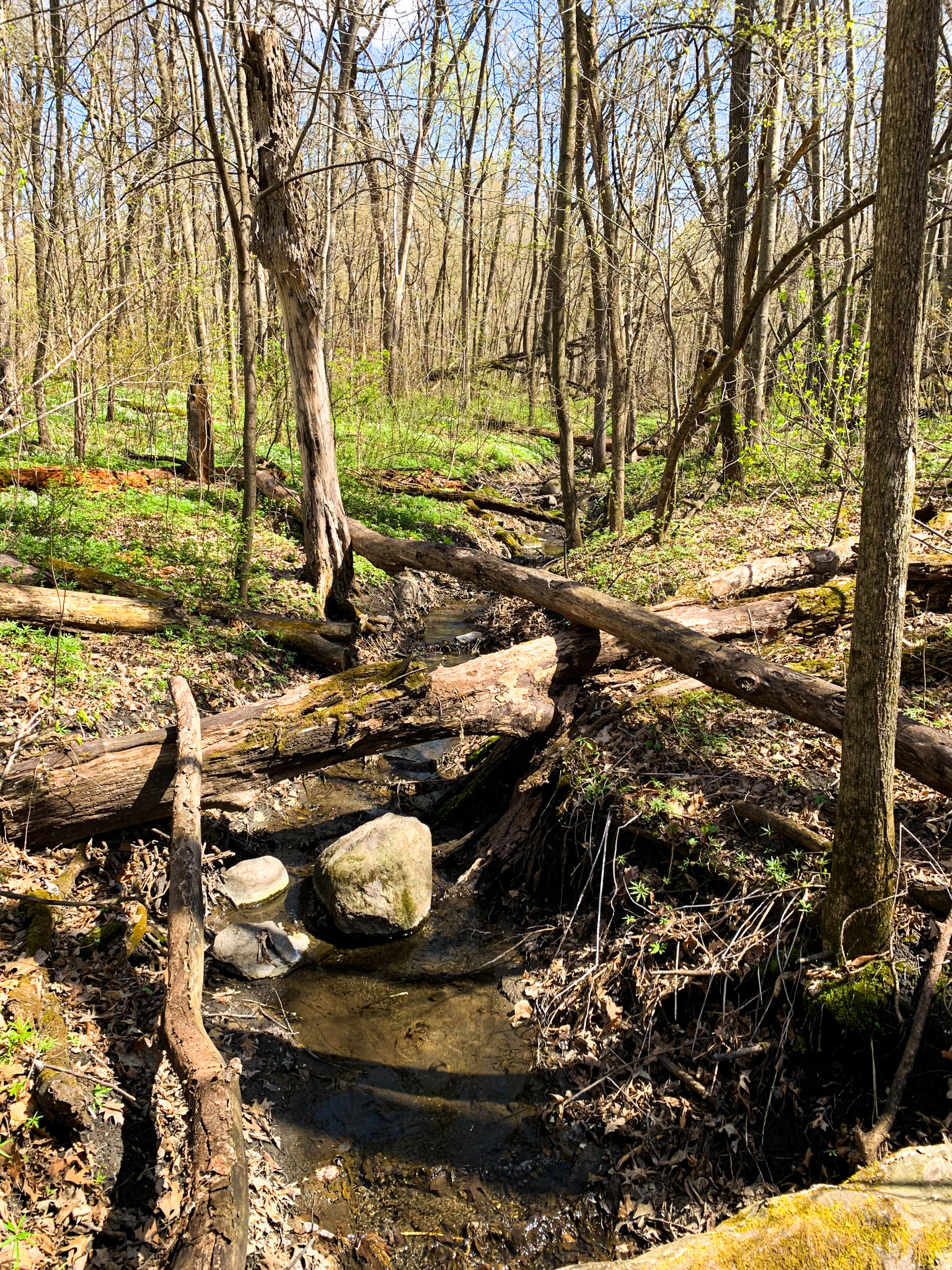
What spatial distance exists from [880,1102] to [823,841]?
126 cm

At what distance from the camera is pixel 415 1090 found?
13.4 feet

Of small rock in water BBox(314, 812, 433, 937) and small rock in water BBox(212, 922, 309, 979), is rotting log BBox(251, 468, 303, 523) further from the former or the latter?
small rock in water BBox(212, 922, 309, 979)

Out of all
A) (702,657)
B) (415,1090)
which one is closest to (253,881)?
(415,1090)

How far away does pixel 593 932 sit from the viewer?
478cm

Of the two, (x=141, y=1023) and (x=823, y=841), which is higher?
(x=823, y=841)

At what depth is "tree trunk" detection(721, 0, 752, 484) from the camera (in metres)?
10.7

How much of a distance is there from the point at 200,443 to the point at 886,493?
1070cm

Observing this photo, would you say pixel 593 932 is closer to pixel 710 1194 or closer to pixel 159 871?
pixel 710 1194

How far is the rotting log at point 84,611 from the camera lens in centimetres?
628

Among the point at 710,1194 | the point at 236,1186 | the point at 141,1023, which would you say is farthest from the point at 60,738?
the point at 710,1194

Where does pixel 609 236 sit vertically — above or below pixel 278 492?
above

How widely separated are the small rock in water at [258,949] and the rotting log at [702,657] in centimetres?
334

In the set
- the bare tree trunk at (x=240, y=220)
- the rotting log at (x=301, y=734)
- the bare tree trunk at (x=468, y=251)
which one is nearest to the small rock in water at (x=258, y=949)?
the rotting log at (x=301, y=734)

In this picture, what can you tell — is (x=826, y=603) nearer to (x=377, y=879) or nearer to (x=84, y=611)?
(x=377, y=879)
